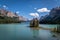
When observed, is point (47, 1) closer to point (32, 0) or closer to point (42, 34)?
point (32, 0)

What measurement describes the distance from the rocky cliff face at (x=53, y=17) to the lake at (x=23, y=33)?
4.9 inches

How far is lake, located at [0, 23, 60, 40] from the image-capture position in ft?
9.70

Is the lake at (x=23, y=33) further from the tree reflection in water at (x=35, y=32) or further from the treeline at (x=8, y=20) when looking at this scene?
the treeline at (x=8, y=20)

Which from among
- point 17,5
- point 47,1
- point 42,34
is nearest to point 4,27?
point 17,5

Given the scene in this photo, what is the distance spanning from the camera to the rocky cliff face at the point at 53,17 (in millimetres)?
3135

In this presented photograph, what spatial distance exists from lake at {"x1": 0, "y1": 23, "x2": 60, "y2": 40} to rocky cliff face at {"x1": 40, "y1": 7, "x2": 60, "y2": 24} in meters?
0.13

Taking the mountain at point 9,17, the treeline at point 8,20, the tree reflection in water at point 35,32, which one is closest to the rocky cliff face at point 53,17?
the tree reflection in water at point 35,32

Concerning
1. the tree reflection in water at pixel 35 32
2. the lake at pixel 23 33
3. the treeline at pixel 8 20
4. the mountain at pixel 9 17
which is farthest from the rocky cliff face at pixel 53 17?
the treeline at pixel 8 20

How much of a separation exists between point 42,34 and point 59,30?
47 cm

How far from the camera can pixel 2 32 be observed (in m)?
2.96

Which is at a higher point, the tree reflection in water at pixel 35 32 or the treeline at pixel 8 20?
the treeline at pixel 8 20

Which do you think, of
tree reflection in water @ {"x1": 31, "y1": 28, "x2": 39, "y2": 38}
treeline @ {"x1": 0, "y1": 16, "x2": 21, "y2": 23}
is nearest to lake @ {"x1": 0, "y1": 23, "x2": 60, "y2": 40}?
tree reflection in water @ {"x1": 31, "y1": 28, "x2": 39, "y2": 38}

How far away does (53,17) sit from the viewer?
10.4 feet

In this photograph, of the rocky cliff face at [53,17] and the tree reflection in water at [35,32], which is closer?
the tree reflection in water at [35,32]
